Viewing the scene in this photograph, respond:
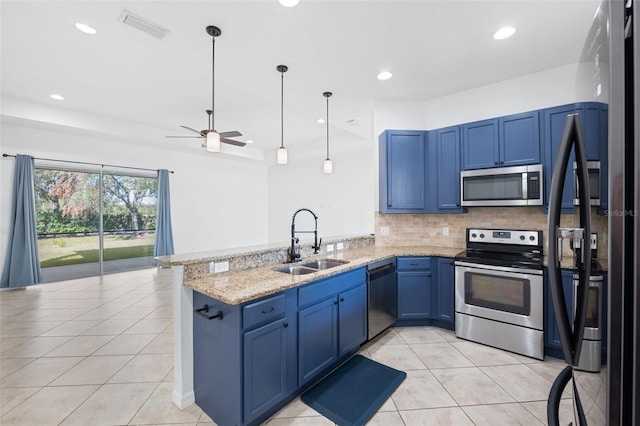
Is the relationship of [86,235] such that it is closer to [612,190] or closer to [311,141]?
[311,141]

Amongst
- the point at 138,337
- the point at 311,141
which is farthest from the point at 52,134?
the point at 311,141

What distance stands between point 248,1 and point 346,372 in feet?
10.2

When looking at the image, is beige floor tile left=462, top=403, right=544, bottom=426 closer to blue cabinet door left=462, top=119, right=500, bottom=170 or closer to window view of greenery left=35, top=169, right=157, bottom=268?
blue cabinet door left=462, top=119, right=500, bottom=170

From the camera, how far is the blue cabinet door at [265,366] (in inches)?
67.0

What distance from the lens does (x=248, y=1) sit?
2.10m

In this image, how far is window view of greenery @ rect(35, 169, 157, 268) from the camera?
535 centimetres

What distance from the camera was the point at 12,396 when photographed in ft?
7.06

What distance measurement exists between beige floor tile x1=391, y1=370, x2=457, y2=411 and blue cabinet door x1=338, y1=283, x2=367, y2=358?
52 cm

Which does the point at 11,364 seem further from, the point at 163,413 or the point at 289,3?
the point at 289,3

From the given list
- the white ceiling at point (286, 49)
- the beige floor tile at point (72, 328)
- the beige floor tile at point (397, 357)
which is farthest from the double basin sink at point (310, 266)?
the beige floor tile at point (72, 328)

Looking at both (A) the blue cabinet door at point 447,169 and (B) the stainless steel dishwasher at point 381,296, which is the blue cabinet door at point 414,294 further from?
(A) the blue cabinet door at point 447,169

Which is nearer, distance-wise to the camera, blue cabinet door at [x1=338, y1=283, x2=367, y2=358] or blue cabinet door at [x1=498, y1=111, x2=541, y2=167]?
blue cabinet door at [x1=338, y1=283, x2=367, y2=358]

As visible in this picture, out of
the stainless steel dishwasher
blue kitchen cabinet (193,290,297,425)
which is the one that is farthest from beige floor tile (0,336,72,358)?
the stainless steel dishwasher

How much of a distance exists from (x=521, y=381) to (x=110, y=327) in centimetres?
442
